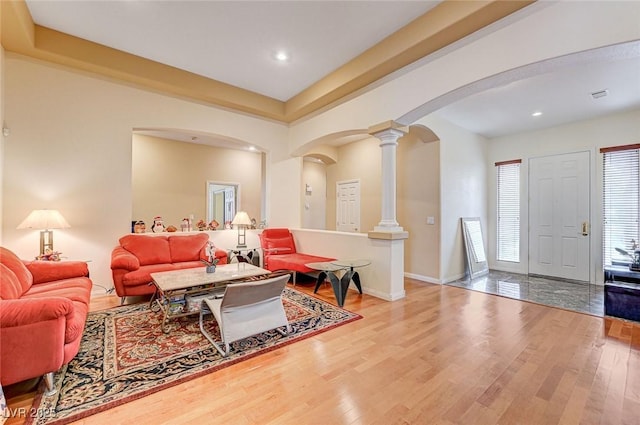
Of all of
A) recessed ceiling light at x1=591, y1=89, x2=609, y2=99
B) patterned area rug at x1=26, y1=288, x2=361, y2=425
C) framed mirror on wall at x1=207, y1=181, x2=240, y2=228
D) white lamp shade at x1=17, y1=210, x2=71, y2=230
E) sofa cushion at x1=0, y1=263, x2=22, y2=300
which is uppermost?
recessed ceiling light at x1=591, y1=89, x2=609, y2=99

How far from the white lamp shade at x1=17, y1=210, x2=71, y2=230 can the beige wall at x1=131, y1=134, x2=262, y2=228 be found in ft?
10.4

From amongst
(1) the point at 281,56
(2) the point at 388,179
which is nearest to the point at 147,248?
(1) the point at 281,56

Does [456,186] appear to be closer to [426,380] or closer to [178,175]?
[426,380]

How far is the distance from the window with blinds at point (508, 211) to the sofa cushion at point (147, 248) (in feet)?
22.2

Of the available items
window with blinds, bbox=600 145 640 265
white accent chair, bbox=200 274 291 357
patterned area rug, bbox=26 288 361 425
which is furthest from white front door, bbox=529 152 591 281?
white accent chair, bbox=200 274 291 357

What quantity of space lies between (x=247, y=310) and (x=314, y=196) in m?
5.31

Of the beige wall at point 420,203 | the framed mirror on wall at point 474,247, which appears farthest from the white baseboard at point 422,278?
the framed mirror on wall at point 474,247

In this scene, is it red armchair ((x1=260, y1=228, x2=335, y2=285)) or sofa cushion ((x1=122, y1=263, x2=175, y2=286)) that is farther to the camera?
red armchair ((x1=260, y1=228, x2=335, y2=285))

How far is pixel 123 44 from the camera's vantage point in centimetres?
369

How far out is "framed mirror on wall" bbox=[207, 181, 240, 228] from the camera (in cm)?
762

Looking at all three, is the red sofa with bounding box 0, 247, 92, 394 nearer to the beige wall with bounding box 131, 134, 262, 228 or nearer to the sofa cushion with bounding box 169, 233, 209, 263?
the sofa cushion with bounding box 169, 233, 209, 263

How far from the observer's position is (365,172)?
6.61 metres

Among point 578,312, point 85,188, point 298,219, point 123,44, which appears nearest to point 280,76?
point 123,44

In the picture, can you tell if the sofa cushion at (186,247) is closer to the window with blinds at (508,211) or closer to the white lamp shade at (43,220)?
the white lamp shade at (43,220)
